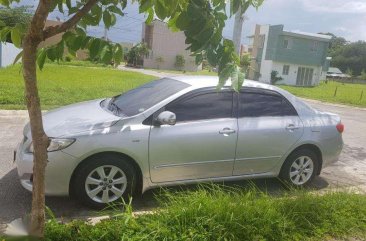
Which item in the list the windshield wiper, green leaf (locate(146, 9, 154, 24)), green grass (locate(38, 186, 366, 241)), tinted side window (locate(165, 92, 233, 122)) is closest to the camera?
green leaf (locate(146, 9, 154, 24))

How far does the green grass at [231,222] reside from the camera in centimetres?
330

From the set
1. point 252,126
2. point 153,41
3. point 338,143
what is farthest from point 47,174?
point 153,41

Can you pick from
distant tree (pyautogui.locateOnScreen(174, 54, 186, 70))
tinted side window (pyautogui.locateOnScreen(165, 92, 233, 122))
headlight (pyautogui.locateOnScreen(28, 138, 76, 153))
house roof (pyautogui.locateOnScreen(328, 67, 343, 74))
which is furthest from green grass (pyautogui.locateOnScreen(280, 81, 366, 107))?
house roof (pyautogui.locateOnScreen(328, 67, 343, 74))

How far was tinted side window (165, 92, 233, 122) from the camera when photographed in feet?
15.9

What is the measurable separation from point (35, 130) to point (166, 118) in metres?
2.35

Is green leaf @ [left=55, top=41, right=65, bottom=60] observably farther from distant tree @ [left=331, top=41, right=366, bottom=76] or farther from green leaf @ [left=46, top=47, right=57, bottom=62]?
distant tree @ [left=331, top=41, right=366, bottom=76]

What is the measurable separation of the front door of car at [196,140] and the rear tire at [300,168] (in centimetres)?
96

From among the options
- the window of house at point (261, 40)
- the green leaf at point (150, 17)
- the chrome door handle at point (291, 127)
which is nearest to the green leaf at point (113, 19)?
the green leaf at point (150, 17)

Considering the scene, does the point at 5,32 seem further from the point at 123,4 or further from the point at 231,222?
the point at 231,222

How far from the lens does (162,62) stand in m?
59.4

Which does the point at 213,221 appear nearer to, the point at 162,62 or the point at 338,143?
the point at 338,143

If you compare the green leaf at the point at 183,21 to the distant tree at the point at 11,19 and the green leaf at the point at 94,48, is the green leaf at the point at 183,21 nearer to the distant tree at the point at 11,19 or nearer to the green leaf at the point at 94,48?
the green leaf at the point at 94,48

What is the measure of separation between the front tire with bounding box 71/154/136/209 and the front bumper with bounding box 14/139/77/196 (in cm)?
10

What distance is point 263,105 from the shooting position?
17.7 ft
